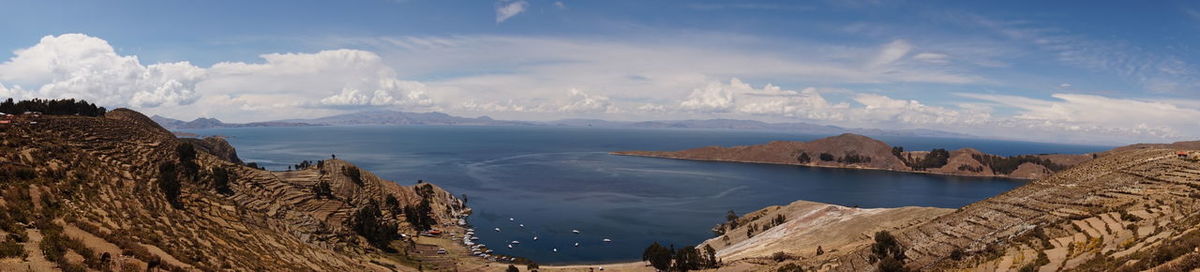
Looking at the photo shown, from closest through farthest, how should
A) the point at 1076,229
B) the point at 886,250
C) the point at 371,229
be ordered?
the point at 1076,229 < the point at 886,250 < the point at 371,229

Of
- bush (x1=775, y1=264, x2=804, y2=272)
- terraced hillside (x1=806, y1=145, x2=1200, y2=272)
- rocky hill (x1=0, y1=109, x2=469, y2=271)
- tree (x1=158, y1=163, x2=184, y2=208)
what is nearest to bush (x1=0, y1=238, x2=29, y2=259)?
rocky hill (x1=0, y1=109, x2=469, y2=271)

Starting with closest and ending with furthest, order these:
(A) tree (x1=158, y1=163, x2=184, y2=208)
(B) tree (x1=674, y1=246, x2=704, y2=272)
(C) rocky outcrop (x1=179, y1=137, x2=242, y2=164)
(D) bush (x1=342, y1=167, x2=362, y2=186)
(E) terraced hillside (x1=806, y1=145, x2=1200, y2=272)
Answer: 1. (E) terraced hillside (x1=806, y1=145, x2=1200, y2=272)
2. (A) tree (x1=158, y1=163, x2=184, y2=208)
3. (B) tree (x1=674, y1=246, x2=704, y2=272)
4. (D) bush (x1=342, y1=167, x2=362, y2=186)
5. (C) rocky outcrop (x1=179, y1=137, x2=242, y2=164)

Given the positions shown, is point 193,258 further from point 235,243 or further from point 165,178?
point 165,178

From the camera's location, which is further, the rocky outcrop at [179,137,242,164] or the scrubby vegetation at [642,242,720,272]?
the rocky outcrop at [179,137,242,164]

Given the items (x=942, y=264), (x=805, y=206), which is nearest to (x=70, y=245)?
(x=942, y=264)

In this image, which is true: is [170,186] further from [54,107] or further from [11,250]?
[54,107]

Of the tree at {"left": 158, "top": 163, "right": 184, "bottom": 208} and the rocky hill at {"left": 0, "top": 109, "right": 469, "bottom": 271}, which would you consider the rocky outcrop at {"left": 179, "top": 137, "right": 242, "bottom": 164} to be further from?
the tree at {"left": 158, "top": 163, "right": 184, "bottom": 208}

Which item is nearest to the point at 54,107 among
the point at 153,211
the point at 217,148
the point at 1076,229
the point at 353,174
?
the point at 353,174
